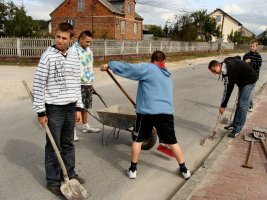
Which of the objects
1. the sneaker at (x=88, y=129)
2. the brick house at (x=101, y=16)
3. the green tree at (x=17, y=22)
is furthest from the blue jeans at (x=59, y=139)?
the brick house at (x=101, y=16)

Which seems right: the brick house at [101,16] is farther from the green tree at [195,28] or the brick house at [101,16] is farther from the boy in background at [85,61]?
the boy in background at [85,61]

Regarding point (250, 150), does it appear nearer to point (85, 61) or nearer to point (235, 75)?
point (235, 75)

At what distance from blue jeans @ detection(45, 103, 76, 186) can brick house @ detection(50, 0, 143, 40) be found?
38330 millimetres

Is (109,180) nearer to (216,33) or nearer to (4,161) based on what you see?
(4,161)

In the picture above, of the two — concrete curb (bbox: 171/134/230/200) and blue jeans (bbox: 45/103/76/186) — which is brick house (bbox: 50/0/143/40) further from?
blue jeans (bbox: 45/103/76/186)

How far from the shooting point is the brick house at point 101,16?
145 feet

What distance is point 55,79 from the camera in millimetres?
3924

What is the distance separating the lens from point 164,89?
4574mm

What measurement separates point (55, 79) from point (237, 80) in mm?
3876

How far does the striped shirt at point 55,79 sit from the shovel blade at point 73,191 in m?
0.89

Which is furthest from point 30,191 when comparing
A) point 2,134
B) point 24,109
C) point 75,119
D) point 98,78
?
point 98,78

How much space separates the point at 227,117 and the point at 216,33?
4691 centimetres

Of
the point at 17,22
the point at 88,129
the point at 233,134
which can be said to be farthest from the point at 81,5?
the point at 233,134

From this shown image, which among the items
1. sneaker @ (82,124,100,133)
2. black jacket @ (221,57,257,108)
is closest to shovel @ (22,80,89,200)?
sneaker @ (82,124,100,133)
